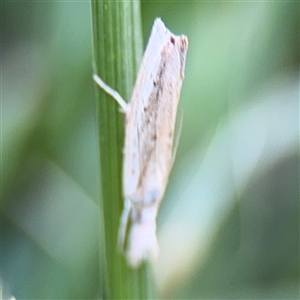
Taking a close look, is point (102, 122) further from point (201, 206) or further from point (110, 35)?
point (201, 206)

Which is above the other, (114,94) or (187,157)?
(114,94)

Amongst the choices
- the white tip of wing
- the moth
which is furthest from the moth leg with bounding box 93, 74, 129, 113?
the white tip of wing

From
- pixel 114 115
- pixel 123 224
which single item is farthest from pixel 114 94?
pixel 123 224

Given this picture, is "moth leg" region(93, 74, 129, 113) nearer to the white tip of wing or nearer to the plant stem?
the plant stem

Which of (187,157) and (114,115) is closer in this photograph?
(114,115)

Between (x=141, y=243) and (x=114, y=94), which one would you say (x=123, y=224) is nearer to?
(x=141, y=243)

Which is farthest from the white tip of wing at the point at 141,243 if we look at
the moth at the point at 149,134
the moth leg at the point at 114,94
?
the moth leg at the point at 114,94

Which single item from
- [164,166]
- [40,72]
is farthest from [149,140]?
[40,72]

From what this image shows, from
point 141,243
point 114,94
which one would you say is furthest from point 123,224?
point 114,94
